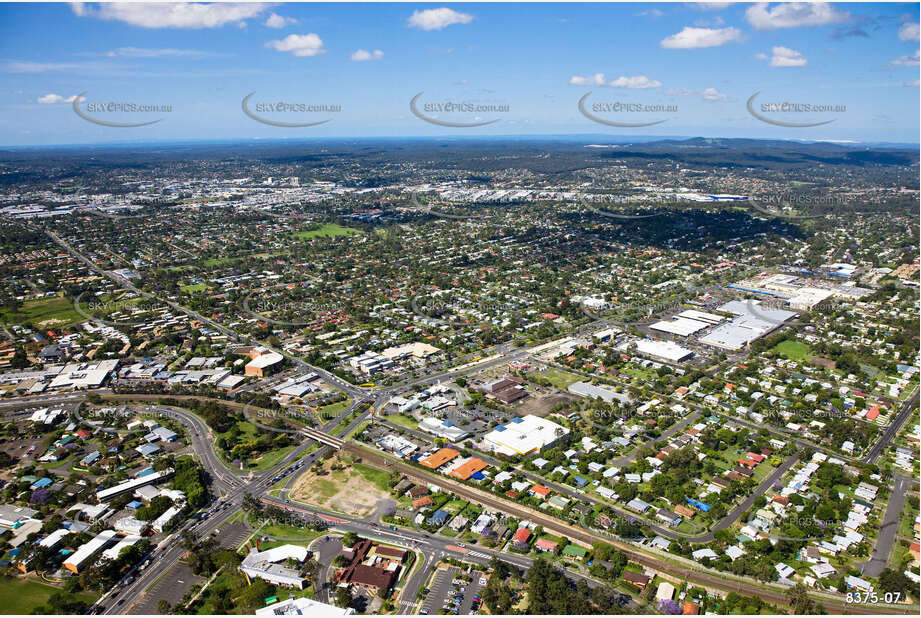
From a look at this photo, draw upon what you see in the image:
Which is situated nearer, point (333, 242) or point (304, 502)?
point (304, 502)

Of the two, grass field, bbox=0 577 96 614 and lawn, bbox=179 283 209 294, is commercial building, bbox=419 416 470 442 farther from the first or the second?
lawn, bbox=179 283 209 294

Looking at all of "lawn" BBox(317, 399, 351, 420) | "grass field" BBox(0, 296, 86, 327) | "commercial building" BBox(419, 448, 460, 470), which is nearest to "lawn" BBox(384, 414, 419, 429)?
"lawn" BBox(317, 399, 351, 420)

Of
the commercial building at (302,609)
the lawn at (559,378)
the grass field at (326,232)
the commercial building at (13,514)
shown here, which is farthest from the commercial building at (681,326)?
the grass field at (326,232)

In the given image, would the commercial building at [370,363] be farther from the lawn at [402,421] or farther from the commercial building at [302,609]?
the commercial building at [302,609]

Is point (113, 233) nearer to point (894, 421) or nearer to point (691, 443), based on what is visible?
point (691, 443)

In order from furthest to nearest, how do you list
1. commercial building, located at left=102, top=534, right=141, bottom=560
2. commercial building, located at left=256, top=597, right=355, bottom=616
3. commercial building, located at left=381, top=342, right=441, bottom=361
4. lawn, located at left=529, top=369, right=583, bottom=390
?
commercial building, located at left=381, top=342, right=441, bottom=361
lawn, located at left=529, top=369, right=583, bottom=390
commercial building, located at left=102, top=534, right=141, bottom=560
commercial building, located at left=256, top=597, right=355, bottom=616

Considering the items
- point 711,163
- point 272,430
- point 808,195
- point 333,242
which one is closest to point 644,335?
point 272,430

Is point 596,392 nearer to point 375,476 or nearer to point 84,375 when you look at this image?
point 375,476
